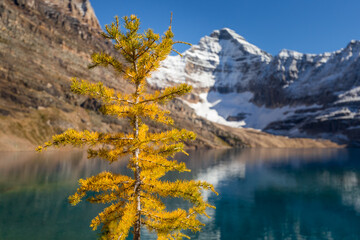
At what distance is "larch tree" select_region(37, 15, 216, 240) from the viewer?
10.4 meters

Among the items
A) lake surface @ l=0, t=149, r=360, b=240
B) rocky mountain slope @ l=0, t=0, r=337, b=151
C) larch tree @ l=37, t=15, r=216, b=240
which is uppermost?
rocky mountain slope @ l=0, t=0, r=337, b=151

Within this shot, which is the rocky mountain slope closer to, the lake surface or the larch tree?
the lake surface

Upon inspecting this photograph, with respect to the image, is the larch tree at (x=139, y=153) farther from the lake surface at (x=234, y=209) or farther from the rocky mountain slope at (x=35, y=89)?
the rocky mountain slope at (x=35, y=89)

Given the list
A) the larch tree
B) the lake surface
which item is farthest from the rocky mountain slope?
the larch tree

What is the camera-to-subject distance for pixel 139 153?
11.6 metres

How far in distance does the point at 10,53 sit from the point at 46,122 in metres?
52.4

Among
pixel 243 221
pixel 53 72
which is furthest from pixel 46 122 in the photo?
pixel 243 221

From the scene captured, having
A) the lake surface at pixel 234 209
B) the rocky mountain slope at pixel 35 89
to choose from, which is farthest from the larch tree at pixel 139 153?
the rocky mountain slope at pixel 35 89

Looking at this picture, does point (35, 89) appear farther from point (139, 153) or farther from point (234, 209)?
point (139, 153)

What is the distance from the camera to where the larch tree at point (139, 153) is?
10.4 metres

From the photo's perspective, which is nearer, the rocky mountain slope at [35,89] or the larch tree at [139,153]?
the larch tree at [139,153]

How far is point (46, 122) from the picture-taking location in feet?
415

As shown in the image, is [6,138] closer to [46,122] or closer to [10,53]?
[46,122]

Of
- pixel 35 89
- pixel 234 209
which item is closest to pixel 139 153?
pixel 234 209
